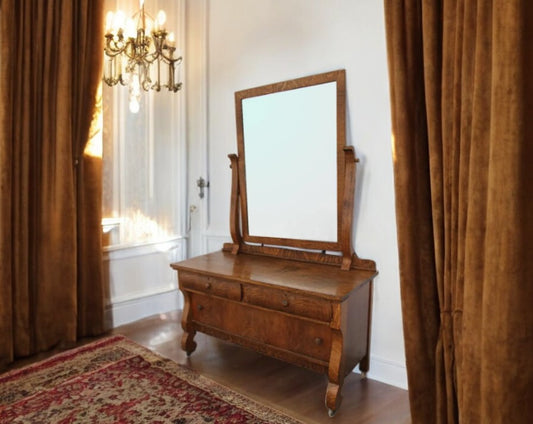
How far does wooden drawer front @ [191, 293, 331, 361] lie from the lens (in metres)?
2.18

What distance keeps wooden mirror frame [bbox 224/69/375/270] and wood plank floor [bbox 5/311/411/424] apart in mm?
691

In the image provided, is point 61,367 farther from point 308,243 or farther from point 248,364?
point 308,243

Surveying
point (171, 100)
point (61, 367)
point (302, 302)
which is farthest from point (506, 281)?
point (171, 100)

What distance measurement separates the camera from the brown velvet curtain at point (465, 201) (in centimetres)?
142

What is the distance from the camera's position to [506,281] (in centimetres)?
142

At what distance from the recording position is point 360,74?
247cm

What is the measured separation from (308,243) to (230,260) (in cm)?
55

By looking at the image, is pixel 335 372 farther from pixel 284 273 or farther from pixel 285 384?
pixel 284 273

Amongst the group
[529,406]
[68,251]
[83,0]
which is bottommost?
[529,406]

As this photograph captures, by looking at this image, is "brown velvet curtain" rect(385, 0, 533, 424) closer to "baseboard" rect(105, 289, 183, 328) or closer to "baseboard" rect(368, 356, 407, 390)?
"baseboard" rect(368, 356, 407, 390)

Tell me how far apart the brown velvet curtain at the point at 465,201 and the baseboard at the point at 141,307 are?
235 cm

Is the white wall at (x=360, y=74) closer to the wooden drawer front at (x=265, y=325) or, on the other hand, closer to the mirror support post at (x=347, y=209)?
the mirror support post at (x=347, y=209)

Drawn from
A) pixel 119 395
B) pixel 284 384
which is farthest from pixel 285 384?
pixel 119 395

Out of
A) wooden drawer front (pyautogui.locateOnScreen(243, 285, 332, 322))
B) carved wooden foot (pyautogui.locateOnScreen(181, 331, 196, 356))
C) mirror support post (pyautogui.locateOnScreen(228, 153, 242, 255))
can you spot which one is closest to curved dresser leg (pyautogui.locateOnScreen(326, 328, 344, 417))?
wooden drawer front (pyautogui.locateOnScreen(243, 285, 332, 322))
